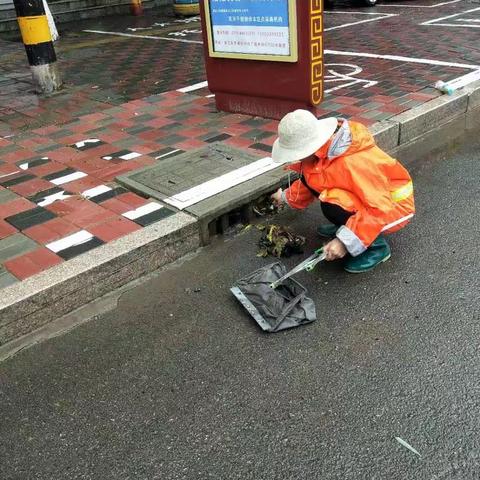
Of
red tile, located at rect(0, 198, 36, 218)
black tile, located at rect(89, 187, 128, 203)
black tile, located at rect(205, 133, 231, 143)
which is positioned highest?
red tile, located at rect(0, 198, 36, 218)

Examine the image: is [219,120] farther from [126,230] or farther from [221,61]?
[126,230]

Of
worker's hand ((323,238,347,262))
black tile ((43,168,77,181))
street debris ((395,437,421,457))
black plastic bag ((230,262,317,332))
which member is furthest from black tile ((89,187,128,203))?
street debris ((395,437,421,457))

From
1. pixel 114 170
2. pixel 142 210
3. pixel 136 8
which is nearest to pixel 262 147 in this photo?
pixel 114 170

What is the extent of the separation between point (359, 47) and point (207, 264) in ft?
20.0

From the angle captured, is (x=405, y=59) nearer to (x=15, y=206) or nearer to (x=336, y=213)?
(x=336, y=213)

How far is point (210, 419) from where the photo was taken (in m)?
2.23

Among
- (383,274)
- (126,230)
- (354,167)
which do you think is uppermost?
(354,167)

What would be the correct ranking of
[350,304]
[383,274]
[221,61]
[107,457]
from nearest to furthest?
[107,457], [350,304], [383,274], [221,61]

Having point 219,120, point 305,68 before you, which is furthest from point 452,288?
point 219,120

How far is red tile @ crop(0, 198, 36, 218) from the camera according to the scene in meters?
3.62

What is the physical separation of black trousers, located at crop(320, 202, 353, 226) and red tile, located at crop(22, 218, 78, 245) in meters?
1.52

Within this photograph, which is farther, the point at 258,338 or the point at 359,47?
the point at 359,47

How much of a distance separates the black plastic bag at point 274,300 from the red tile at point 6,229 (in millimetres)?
1452

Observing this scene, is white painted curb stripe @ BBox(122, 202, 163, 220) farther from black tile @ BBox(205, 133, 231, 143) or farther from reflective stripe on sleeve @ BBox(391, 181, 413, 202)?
reflective stripe on sleeve @ BBox(391, 181, 413, 202)
